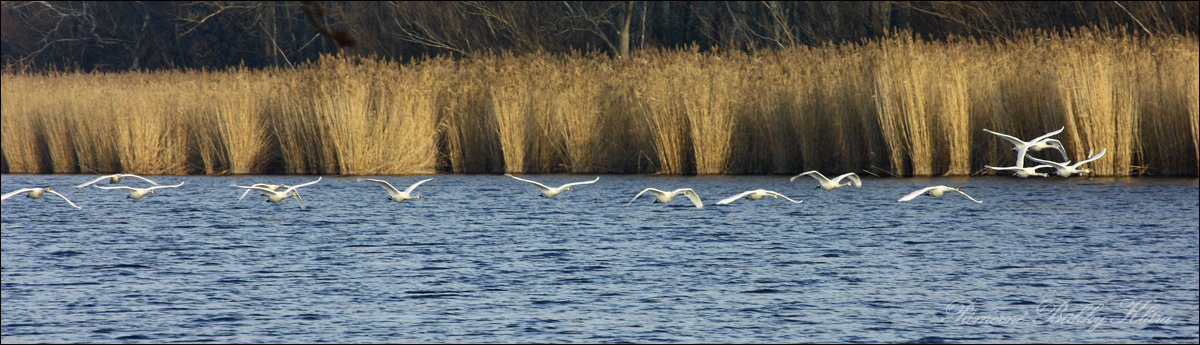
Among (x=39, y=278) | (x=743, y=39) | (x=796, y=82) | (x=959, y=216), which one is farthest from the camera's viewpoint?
(x=743, y=39)

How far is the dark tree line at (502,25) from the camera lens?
23609 millimetres

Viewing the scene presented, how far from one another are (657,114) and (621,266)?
6.23 metres

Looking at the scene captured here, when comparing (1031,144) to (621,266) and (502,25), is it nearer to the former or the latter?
(621,266)

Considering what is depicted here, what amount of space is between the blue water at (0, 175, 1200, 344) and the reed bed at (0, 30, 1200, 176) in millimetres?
570

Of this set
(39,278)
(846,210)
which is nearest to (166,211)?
(39,278)

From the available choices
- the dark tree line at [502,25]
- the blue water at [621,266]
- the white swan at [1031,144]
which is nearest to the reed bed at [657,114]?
the blue water at [621,266]

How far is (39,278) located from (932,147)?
32.5 feet

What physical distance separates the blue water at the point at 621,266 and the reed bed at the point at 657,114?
57 cm

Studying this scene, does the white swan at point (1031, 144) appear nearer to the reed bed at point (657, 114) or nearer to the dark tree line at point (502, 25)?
the reed bed at point (657, 114)

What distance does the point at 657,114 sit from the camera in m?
15.8

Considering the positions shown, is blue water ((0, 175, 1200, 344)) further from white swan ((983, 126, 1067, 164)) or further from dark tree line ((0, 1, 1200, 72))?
dark tree line ((0, 1, 1200, 72))

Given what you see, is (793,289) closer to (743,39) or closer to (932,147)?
(932,147)

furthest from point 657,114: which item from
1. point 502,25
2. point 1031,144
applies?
point 502,25

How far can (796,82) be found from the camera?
15680mm
